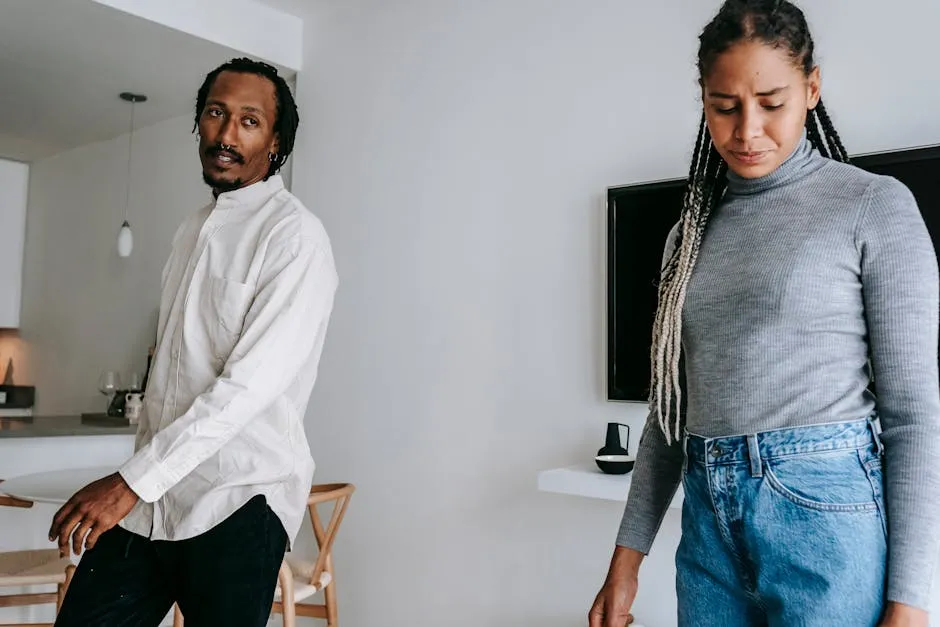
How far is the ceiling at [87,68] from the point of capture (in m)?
3.25

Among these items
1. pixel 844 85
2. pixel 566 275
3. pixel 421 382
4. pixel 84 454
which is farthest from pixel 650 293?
pixel 84 454

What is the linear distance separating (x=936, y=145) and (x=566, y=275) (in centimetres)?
112

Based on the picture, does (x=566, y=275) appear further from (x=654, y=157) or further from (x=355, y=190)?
(x=355, y=190)

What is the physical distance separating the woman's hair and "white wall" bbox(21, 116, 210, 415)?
11.0 feet

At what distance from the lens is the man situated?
1.32 meters

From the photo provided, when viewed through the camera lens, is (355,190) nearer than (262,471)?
No

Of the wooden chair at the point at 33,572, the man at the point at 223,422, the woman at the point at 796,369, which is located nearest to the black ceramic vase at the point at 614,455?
the man at the point at 223,422

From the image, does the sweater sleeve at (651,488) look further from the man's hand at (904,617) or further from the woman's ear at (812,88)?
the woman's ear at (812,88)

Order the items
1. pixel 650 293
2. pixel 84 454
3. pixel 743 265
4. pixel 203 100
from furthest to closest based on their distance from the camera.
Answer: pixel 84 454 < pixel 650 293 < pixel 203 100 < pixel 743 265

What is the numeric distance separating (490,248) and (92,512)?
1.89 m

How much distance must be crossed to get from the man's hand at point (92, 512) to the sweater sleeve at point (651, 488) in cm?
74

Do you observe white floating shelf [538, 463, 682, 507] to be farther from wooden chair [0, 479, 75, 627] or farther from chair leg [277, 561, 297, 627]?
wooden chair [0, 479, 75, 627]

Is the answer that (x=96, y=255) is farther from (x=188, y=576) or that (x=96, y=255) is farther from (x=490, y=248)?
(x=188, y=576)

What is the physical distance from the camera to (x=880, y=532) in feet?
2.82
